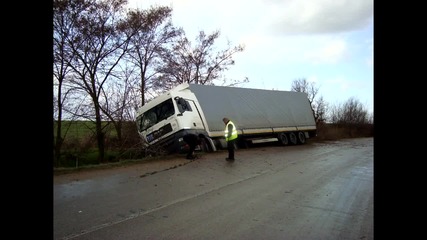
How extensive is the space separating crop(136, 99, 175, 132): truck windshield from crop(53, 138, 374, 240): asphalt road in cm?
501

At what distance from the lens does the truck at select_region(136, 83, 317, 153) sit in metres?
A: 16.7

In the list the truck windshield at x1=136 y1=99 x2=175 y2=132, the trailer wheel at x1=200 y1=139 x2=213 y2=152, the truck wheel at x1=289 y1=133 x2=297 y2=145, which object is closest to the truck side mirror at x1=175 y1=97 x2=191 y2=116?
the truck windshield at x1=136 y1=99 x2=175 y2=132

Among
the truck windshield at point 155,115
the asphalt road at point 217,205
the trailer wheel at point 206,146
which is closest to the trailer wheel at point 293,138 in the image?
the trailer wheel at point 206,146

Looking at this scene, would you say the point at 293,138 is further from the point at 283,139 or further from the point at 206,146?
the point at 206,146

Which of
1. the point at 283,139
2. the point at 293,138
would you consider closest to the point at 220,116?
the point at 283,139

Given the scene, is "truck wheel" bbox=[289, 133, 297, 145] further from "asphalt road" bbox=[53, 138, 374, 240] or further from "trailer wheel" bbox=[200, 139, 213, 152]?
"asphalt road" bbox=[53, 138, 374, 240]

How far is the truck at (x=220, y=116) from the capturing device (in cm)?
1669

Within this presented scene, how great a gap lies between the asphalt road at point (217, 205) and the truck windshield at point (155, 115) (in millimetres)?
5011

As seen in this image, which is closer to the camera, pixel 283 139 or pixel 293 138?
pixel 283 139

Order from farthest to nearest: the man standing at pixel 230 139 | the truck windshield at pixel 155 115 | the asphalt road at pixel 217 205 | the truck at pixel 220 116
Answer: the truck windshield at pixel 155 115
the truck at pixel 220 116
the man standing at pixel 230 139
the asphalt road at pixel 217 205

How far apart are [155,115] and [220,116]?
A: 12.8ft

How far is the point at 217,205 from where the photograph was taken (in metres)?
7.17

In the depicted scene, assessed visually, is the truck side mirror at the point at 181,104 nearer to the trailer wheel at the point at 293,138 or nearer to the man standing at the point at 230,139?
the man standing at the point at 230,139
